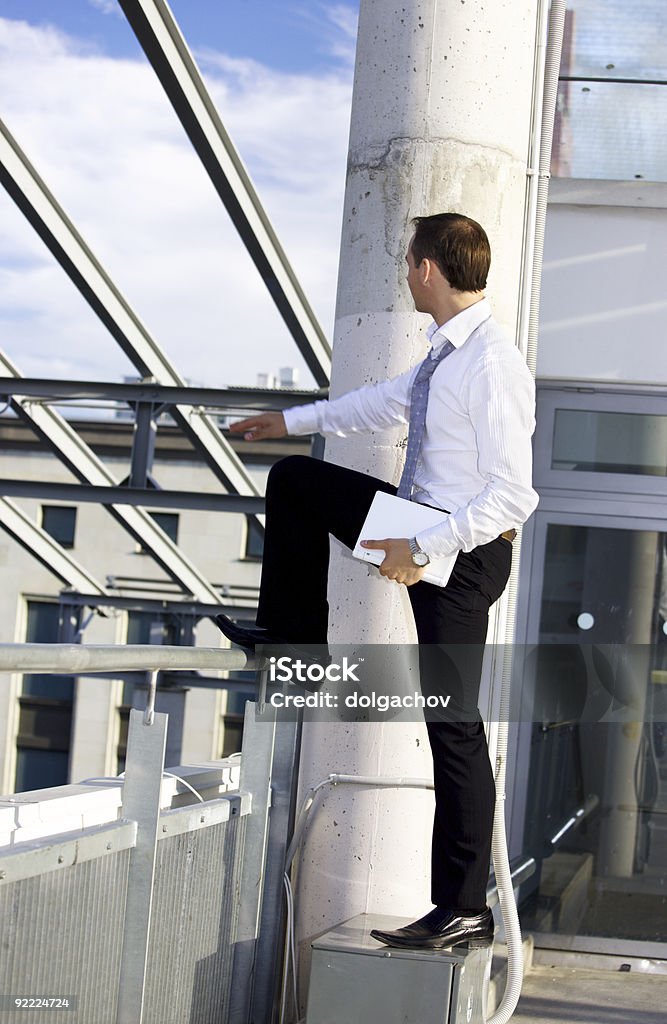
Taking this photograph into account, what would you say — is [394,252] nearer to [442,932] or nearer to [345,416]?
[345,416]

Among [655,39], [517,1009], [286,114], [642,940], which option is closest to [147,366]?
[286,114]

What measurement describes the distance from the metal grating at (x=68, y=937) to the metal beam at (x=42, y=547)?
38.3ft

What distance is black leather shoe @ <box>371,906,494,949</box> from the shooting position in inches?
99.8

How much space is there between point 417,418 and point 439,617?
1.39 feet

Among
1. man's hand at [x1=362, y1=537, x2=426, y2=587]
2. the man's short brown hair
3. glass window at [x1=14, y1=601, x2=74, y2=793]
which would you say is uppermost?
the man's short brown hair

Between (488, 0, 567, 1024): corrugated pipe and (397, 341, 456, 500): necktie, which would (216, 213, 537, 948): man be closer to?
(397, 341, 456, 500): necktie

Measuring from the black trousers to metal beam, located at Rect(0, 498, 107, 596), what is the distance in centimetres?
1123

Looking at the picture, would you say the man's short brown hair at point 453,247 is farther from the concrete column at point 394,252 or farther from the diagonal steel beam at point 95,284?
the diagonal steel beam at point 95,284

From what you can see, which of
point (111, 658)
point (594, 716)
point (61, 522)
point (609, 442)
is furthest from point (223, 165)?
point (61, 522)

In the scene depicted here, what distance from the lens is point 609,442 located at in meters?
4.71

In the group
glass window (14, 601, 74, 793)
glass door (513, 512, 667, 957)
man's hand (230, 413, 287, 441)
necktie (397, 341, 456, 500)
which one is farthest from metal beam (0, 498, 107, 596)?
glass window (14, 601, 74, 793)

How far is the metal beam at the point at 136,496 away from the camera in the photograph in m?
9.70

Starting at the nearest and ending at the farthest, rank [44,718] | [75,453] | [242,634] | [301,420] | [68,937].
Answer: [68,937]
[242,634]
[301,420]
[75,453]
[44,718]

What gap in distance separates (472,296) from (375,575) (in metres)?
0.78
